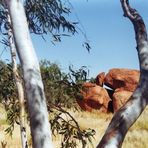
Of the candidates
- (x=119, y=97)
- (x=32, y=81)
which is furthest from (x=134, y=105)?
(x=119, y=97)

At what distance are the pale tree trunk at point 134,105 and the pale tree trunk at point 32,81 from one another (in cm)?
58

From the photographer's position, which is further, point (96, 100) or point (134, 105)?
point (96, 100)

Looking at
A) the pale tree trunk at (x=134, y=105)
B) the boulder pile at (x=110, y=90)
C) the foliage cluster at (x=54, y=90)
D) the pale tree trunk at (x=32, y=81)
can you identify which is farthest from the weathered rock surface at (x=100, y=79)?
the pale tree trunk at (x=32, y=81)

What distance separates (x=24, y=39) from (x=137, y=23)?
4.31 feet

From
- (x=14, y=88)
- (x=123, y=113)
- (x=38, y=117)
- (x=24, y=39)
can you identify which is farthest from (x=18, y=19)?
(x=14, y=88)

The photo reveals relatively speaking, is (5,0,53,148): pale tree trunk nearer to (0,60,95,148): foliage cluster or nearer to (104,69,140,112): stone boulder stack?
(0,60,95,148): foliage cluster

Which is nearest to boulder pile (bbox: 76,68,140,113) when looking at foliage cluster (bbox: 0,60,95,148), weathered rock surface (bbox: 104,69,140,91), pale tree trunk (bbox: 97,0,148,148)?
weathered rock surface (bbox: 104,69,140,91)

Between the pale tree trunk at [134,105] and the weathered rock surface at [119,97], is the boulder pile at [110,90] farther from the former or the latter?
the pale tree trunk at [134,105]

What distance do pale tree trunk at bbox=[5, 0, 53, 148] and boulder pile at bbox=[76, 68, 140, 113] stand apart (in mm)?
24733

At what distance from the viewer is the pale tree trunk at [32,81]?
15.6 feet

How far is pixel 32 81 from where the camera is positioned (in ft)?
16.2

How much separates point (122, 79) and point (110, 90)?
1.69 meters

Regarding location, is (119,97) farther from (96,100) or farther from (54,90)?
(54,90)

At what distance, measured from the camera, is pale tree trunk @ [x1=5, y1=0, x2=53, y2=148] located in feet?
15.6
